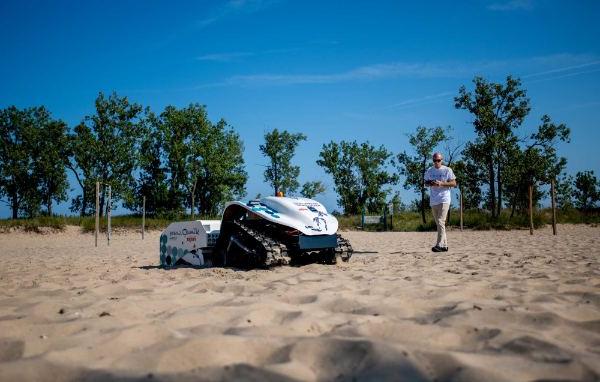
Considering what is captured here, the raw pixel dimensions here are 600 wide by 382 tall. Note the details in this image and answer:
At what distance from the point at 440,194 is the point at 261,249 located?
14.9 feet

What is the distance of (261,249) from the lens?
19.8 ft

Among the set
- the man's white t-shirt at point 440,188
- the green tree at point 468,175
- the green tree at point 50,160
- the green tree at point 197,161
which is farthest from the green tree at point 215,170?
the man's white t-shirt at point 440,188

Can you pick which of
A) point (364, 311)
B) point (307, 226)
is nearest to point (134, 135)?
point (307, 226)

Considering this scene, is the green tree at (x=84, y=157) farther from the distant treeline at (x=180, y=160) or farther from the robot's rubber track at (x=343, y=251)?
the robot's rubber track at (x=343, y=251)

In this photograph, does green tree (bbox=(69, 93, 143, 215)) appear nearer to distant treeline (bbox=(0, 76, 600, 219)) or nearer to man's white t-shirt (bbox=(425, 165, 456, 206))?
distant treeline (bbox=(0, 76, 600, 219))

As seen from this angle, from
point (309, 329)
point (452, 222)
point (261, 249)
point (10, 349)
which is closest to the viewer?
point (10, 349)

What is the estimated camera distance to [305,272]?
567 centimetres

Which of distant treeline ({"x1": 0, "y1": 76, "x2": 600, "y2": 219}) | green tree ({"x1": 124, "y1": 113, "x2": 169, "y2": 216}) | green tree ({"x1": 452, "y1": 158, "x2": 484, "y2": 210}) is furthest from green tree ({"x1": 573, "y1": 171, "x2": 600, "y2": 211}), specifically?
green tree ({"x1": 124, "y1": 113, "x2": 169, "y2": 216})

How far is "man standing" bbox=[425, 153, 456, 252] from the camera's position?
8.69 m

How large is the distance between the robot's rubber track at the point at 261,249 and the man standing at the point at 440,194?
3956 mm

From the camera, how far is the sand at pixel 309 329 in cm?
202

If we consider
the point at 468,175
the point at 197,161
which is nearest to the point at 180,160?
the point at 197,161

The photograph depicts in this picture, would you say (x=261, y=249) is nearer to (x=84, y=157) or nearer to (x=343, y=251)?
(x=343, y=251)

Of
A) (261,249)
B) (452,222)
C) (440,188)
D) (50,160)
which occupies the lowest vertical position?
(452,222)
